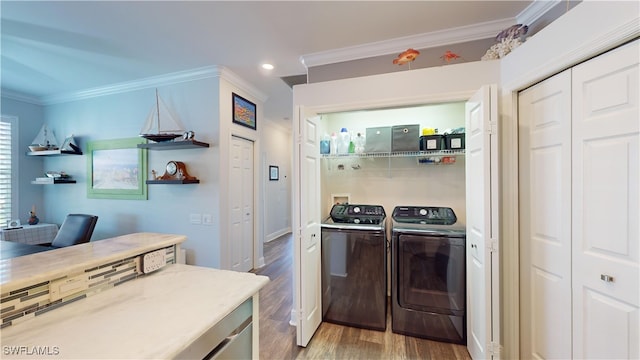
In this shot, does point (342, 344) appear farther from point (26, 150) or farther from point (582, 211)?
point (26, 150)

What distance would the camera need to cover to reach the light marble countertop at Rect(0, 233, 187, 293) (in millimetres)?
838

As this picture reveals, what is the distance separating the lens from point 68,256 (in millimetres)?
1072

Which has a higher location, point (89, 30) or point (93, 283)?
point (89, 30)

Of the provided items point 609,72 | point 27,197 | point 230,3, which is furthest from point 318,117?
point 27,197

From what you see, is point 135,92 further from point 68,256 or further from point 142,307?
point 142,307

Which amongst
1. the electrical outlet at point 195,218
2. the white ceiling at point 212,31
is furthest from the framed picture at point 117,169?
the white ceiling at point 212,31

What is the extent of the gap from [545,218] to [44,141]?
596 cm

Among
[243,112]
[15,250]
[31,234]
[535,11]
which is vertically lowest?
[31,234]

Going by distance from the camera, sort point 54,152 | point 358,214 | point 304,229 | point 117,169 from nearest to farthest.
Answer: point 304,229, point 358,214, point 117,169, point 54,152

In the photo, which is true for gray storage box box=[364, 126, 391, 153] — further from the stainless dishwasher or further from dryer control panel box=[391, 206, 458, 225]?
the stainless dishwasher

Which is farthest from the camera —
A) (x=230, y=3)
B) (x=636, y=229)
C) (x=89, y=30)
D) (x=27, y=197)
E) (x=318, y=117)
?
(x=27, y=197)

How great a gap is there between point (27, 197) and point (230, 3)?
14.8 ft

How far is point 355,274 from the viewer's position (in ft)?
7.14

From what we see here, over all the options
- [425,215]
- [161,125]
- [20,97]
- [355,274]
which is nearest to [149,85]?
[161,125]
